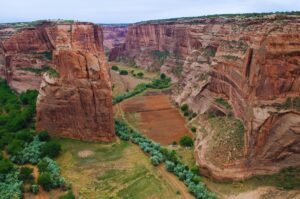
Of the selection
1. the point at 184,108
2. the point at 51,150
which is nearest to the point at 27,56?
the point at 51,150

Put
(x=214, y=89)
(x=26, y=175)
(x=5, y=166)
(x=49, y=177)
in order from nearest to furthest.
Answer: (x=49, y=177) → (x=26, y=175) → (x=5, y=166) → (x=214, y=89)

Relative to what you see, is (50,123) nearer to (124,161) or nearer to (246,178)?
(124,161)

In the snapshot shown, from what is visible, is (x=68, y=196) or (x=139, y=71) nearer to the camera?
(x=68, y=196)

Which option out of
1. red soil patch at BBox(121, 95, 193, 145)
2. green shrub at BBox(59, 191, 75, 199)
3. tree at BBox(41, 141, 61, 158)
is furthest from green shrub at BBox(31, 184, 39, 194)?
red soil patch at BBox(121, 95, 193, 145)

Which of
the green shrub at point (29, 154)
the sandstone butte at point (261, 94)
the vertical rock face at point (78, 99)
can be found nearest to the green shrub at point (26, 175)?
the green shrub at point (29, 154)

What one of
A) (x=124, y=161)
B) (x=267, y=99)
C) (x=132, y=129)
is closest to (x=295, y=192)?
(x=267, y=99)

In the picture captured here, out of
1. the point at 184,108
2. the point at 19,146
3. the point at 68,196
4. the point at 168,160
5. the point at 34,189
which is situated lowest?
the point at 184,108

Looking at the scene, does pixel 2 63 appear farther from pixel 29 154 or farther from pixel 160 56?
pixel 160 56
